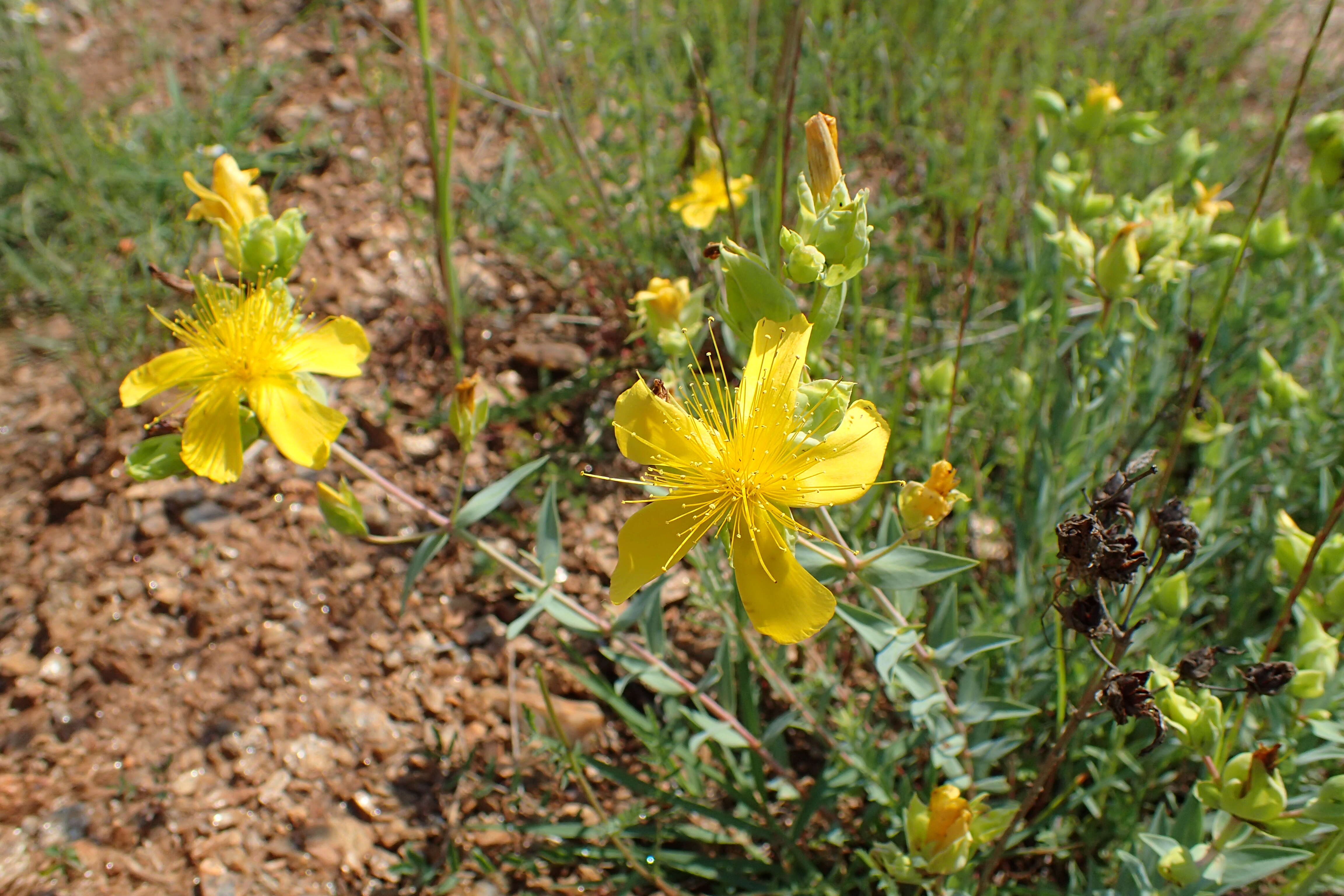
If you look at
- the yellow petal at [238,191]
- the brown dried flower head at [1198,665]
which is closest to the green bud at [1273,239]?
the brown dried flower head at [1198,665]

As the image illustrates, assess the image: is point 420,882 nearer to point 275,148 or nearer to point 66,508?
point 66,508

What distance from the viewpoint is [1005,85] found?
391cm

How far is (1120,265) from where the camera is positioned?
70.7 inches

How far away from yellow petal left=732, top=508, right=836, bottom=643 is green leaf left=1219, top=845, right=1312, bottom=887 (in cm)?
90

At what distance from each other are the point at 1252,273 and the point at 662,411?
1.78 metres

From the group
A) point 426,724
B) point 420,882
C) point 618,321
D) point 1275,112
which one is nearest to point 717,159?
point 618,321

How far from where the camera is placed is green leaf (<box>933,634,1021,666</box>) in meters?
1.48

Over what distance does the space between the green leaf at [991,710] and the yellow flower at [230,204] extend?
174 centimetres

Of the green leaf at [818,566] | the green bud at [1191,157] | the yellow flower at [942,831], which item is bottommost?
the yellow flower at [942,831]

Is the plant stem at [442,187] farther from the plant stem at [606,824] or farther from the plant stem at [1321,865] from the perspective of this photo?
the plant stem at [1321,865]

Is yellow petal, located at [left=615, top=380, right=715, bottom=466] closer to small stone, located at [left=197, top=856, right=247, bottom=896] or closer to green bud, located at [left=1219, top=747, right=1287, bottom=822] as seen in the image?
green bud, located at [left=1219, top=747, right=1287, bottom=822]

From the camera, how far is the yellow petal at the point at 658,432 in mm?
1344

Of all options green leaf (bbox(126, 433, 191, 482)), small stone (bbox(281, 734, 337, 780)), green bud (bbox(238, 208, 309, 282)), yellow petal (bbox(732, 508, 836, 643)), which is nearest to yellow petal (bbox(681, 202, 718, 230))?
green bud (bbox(238, 208, 309, 282))

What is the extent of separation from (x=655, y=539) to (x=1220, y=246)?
1.74m
